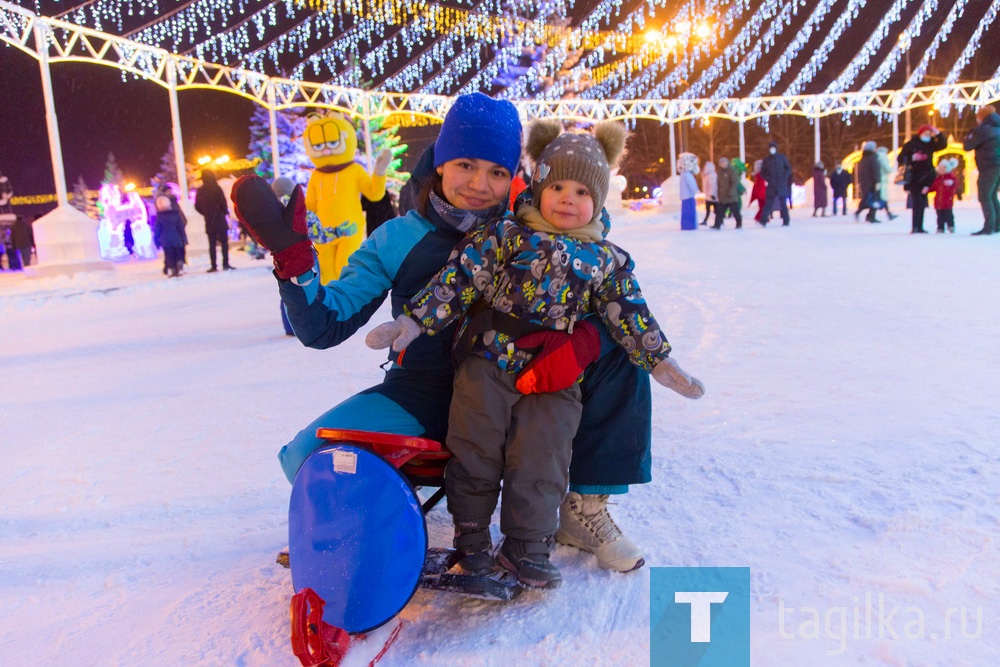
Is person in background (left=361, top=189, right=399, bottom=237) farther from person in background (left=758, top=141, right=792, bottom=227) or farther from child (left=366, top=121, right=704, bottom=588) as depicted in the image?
person in background (left=758, top=141, right=792, bottom=227)

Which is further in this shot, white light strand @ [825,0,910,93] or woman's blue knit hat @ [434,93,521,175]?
white light strand @ [825,0,910,93]

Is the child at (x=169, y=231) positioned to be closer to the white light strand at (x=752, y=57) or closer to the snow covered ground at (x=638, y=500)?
the snow covered ground at (x=638, y=500)

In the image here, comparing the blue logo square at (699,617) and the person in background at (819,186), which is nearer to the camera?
the blue logo square at (699,617)

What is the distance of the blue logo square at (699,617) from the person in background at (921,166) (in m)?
9.47

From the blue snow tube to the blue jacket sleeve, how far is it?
1.05ft

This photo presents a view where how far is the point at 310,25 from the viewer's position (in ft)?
45.6

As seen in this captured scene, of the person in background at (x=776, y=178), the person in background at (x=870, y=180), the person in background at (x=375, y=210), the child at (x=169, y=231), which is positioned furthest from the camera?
the person in background at (x=776, y=178)

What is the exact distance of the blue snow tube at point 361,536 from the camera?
4.65 ft

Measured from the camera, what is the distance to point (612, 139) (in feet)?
6.22

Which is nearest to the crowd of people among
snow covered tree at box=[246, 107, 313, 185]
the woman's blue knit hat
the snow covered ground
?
the snow covered ground

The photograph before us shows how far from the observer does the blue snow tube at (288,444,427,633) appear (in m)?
1.42

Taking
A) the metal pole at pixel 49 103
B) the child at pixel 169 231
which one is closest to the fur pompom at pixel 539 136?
the child at pixel 169 231

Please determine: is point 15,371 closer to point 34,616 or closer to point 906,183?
point 34,616

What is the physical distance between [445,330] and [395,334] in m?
0.26
